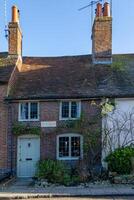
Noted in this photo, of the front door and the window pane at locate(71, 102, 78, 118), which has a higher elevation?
the window pane at locate(71, 102, 78, 118)

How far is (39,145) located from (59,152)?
4.22 feet

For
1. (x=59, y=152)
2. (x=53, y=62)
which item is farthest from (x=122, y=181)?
(x=53, y=62)

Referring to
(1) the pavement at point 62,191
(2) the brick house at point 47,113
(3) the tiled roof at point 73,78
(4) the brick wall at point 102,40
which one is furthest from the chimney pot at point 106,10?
(1) the pavement at point 62,191

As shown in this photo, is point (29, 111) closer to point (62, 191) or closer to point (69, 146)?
point (69, 146)

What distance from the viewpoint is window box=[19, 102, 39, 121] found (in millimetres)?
25205

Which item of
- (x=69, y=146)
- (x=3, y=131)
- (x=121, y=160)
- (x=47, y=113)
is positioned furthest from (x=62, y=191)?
(x=3, y=131)

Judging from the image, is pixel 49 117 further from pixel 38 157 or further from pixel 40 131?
pixel 38 157

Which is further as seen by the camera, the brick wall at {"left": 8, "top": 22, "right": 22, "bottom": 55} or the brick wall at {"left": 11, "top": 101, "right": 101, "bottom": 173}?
the brick wall at {"left": 8, "top": 22, "right": 22, "bottom": 55}

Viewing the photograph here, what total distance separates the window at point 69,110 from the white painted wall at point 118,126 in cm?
179

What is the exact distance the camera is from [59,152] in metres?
24.9

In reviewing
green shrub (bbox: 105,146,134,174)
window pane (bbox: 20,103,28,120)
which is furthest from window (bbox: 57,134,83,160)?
green shrub (bbox: 105,146,134,174)

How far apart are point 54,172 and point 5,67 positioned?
29.1 ft

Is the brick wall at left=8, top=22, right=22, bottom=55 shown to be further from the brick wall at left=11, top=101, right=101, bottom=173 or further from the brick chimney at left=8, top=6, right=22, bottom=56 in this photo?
the brick wall at left=11, top=101, right=101, bottom=173

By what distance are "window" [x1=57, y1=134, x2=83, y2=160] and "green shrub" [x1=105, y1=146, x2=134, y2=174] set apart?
2.71m
